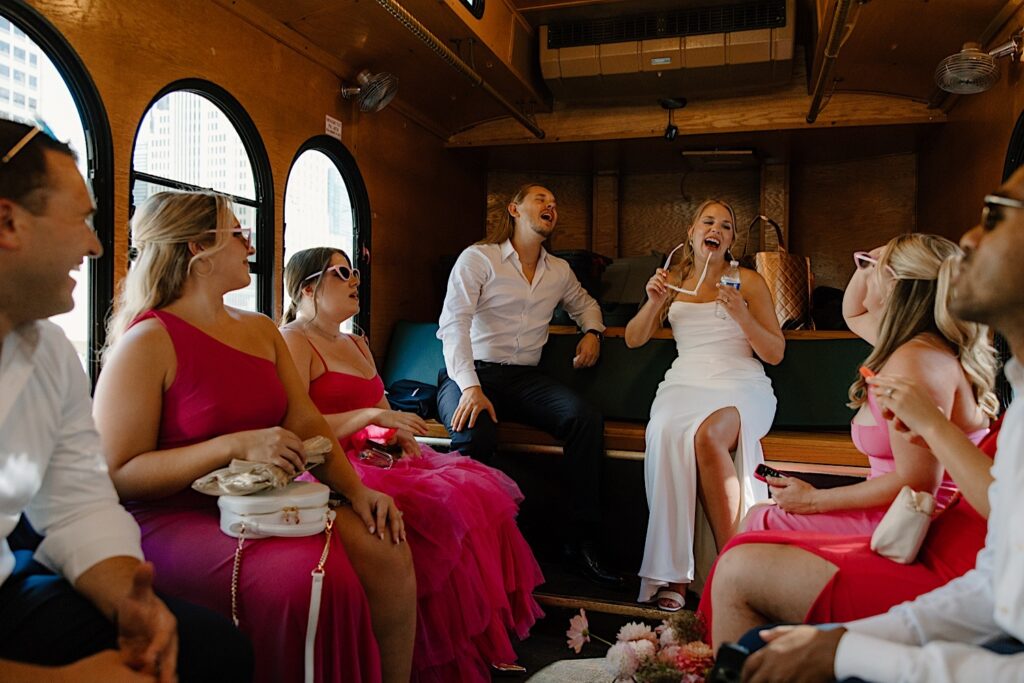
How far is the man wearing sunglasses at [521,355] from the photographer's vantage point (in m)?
3.55

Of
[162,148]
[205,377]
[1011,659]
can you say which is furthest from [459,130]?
[1011,659]

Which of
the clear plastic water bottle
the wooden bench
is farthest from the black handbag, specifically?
the clear plastic water bottle

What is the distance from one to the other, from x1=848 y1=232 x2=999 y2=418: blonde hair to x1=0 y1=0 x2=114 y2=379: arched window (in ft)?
8.30

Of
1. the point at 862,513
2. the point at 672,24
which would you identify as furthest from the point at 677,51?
the point at 862,513

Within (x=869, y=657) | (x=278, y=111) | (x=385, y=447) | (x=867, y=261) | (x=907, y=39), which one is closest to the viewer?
(x=869, y=657)

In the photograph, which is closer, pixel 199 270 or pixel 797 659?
pixel 797 659

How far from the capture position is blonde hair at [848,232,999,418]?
6.44ft

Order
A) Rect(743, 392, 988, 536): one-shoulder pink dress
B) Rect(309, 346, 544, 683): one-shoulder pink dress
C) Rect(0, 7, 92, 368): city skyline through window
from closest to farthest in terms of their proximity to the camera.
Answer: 1. Rect(743, 392, 988, 536): one-shoulder pink dress
2. Rect(309, 346, 544, 683): one-shoulder pink dress
3. Rect(0, 7, 92, 368): city skyline through window

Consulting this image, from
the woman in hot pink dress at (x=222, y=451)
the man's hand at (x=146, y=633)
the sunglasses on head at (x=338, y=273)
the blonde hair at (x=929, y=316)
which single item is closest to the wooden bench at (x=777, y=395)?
the sunglasses on head at (x=338, y=273)

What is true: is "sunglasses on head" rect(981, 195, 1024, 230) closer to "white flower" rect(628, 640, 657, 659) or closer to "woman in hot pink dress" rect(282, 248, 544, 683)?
"white flower" rect(628, 640, 657, 659)

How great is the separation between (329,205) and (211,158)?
105 cm

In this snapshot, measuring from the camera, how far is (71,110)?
286 cm

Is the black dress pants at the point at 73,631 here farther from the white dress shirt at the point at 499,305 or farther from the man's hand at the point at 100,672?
the white dress shirt at the point at 499,305

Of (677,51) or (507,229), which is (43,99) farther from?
(677,51)
